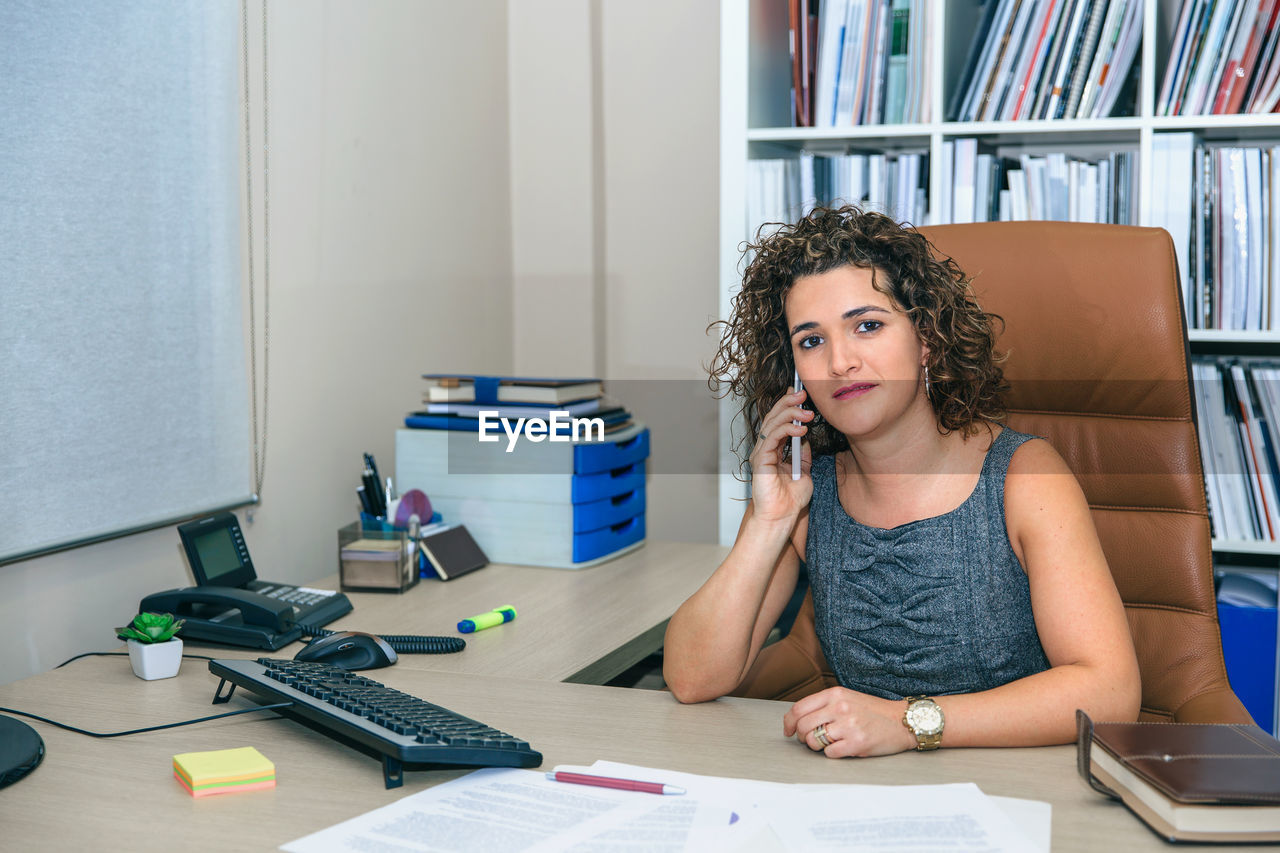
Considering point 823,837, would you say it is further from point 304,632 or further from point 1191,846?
point 304,632

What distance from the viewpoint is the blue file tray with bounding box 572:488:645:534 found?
204 centimetres

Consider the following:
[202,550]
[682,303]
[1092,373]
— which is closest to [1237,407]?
[1092,373]

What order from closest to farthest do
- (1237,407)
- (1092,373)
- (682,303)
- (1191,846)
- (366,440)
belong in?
(1191,846) → (1092,373) → (1237,407) → (366,440) → (682,303)

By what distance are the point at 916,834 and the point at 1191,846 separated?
218 mm

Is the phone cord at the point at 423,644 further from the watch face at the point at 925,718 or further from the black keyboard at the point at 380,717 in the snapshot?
the watch face at the point at 925,718

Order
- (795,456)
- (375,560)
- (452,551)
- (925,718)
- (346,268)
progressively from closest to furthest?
(925,718) → (795,456) → (375,560) → (452,551) → (346,268)

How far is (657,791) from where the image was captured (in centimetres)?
100

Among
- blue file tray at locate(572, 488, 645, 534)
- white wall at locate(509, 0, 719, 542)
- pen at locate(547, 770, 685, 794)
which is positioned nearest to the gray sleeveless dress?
pen at locate(547, 770, 685, 794)

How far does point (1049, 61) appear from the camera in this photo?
7.11ft

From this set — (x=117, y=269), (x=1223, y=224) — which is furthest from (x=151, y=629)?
(x=1223, y=224)

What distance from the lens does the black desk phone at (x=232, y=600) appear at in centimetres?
152

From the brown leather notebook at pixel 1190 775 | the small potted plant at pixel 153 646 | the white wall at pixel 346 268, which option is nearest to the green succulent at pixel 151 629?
the small potted plant at pixel 153 646

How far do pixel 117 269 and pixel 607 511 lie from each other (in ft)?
3.08

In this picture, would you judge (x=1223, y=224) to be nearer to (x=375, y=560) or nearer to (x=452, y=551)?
(x=452, y=551)
